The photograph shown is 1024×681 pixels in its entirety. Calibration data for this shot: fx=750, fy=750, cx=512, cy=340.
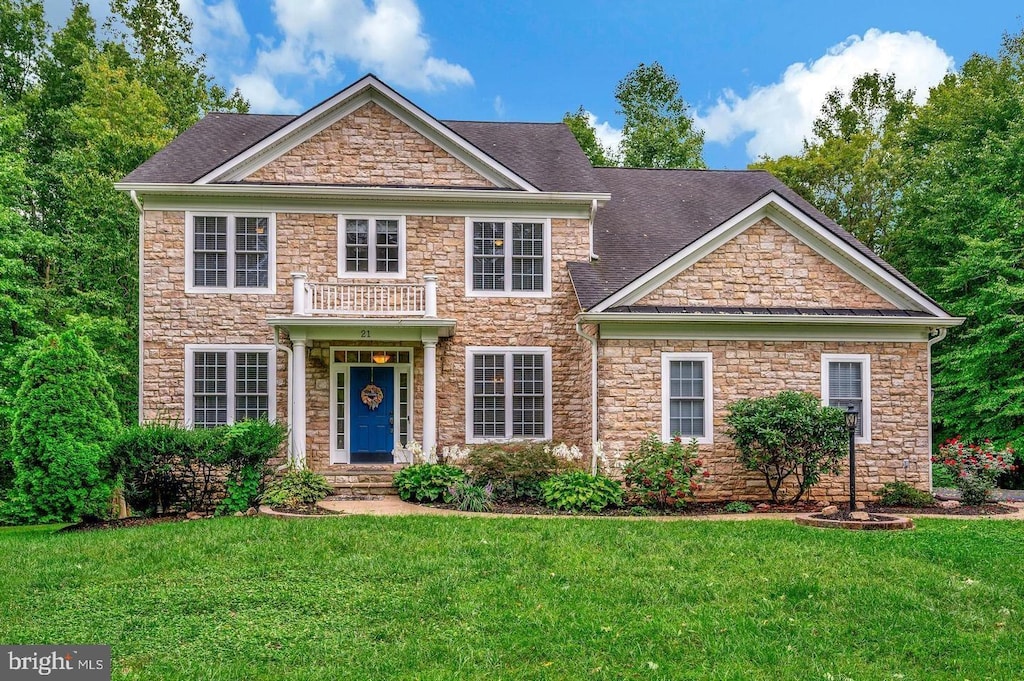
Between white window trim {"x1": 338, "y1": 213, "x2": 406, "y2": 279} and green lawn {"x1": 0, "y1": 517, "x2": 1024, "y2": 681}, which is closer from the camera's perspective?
green lawn {"x1": 0, "y1": 517, "x2": 1024, "y2": 681}

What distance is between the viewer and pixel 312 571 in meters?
7.54

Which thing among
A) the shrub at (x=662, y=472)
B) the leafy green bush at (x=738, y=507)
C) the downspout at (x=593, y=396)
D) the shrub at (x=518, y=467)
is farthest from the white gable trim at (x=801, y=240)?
the leafy green bush at (x=738, y=507)

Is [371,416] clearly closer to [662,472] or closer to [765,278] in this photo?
[662,472]

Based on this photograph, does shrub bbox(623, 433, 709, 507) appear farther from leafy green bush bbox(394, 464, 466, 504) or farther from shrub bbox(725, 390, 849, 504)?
leafy green bush bbox(394, 464, 466, 504)

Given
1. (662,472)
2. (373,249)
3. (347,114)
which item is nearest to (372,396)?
(373,249)

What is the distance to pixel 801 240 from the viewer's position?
1356 centimetres

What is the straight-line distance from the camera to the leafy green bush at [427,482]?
41.8 feet

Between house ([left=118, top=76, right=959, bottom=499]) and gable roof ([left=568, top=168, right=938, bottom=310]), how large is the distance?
0.48 feet

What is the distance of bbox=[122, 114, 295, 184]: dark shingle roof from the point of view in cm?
1466

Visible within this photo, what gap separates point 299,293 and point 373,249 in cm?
189

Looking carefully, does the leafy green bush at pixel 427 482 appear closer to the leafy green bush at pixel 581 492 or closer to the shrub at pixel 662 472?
the leafy green bush at pixel 581 492

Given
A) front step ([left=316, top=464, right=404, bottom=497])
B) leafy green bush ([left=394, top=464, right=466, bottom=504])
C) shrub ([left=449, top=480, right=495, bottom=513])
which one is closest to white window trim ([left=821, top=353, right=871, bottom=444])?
shrub ([left=449, top=480, right=495, bottom=513])

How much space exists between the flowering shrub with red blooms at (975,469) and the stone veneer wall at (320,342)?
21.3ft

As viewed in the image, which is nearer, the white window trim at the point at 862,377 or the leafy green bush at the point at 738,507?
the leafy green bush at the point at 738,507
